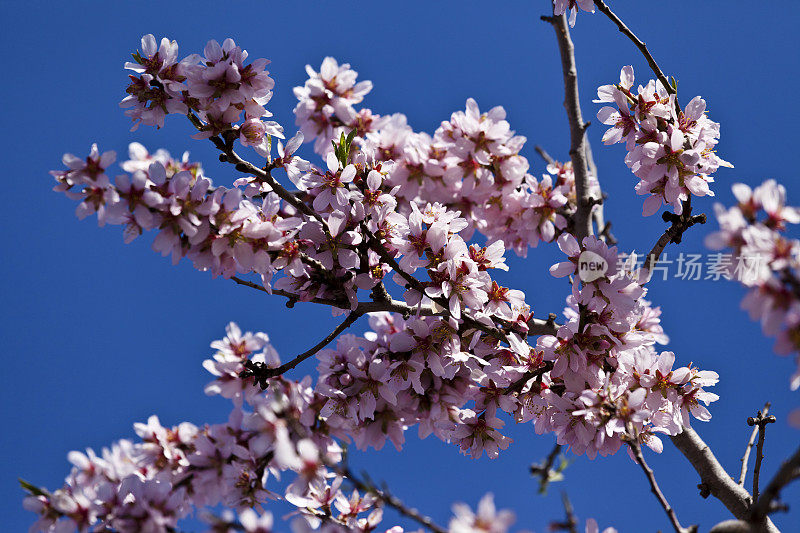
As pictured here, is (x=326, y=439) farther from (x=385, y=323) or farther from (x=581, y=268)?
(x=581, y=268)

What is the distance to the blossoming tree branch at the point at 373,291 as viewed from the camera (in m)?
2.64

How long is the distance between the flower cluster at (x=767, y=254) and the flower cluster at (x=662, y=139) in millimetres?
1635

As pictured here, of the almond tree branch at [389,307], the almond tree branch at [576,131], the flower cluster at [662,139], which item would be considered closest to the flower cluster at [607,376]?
the almond tree branch at [389,307]

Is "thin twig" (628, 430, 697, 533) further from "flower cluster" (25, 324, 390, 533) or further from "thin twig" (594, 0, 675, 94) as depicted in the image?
"thin twig" (594, 0, 675, 94)

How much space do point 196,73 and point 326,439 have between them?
2016 mm

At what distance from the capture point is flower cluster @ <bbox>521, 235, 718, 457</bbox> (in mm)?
2803

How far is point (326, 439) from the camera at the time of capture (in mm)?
3191

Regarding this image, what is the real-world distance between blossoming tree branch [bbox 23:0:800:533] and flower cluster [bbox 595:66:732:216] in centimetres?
1

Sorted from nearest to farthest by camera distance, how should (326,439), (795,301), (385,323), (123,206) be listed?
(795,301), (123,206), (326,439), (385,323)

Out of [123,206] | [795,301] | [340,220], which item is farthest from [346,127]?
[795,301]

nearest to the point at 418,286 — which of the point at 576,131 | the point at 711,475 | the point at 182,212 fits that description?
the point at 182,212

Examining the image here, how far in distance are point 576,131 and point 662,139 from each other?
64 cm

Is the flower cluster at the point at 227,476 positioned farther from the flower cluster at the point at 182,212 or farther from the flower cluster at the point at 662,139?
the flower cluster at the point at 662,139

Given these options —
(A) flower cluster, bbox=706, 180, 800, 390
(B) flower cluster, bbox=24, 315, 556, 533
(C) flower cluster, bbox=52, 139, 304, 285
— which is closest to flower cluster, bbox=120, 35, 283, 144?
(C) flower cluster, bbox=52, 139, 304, 285
